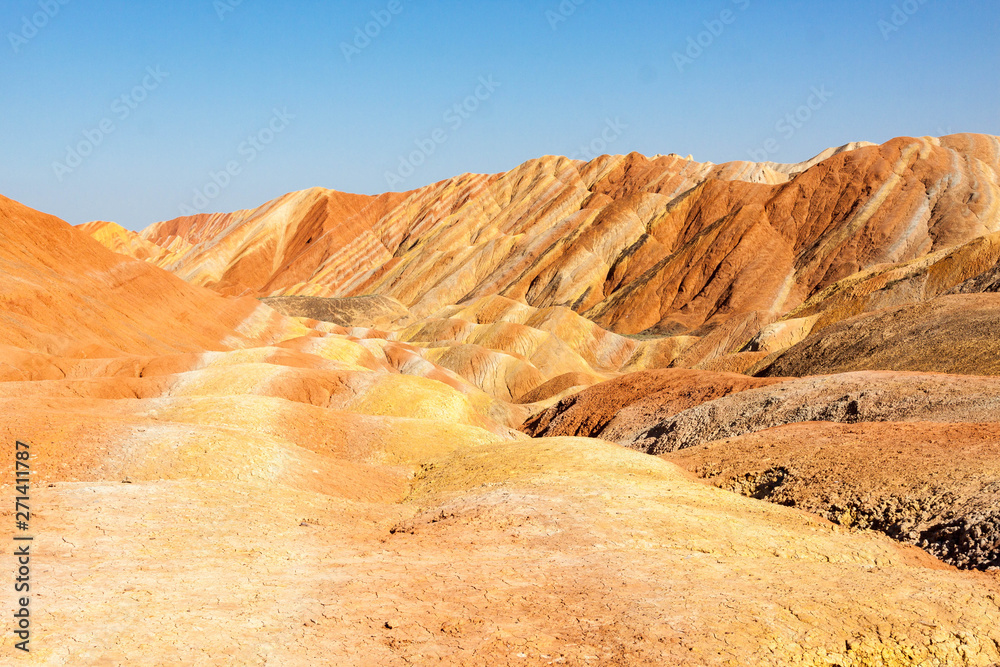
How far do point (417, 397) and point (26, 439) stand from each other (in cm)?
1700

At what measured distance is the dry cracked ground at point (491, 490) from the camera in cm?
1020

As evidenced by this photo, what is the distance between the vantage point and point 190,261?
14250cm

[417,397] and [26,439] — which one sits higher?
[417,397]

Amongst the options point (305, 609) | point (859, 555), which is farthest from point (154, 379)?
point (859, 555)

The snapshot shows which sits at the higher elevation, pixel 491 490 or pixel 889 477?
pixel 889 477

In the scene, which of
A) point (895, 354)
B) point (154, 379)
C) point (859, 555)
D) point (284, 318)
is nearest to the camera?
point (859, 555)

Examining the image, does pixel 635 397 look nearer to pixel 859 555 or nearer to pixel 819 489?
pixel 819 489

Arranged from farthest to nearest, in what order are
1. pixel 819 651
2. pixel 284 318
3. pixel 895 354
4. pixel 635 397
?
pixel 284 318, pixel 635 397, pixel 895 354, pixel 819 651

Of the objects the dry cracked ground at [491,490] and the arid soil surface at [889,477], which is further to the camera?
the arid soil surface at [889,477]

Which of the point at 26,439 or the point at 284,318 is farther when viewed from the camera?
Answer: the point at 284,318

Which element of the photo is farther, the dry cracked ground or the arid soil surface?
the arid soil surface

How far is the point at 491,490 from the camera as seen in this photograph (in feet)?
59.2

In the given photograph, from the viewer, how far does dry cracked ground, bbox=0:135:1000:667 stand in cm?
1020

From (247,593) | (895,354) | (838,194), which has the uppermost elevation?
(838,194)
